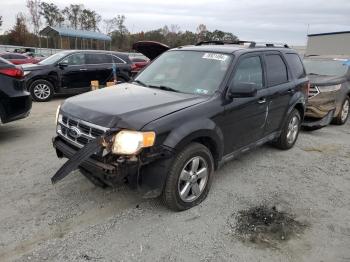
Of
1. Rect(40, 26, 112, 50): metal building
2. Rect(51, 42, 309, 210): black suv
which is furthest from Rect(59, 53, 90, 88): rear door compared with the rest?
Rect(40, 26, 112, 50): metal building

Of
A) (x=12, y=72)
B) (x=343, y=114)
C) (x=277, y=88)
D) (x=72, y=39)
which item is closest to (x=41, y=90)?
(x=12, y=72)

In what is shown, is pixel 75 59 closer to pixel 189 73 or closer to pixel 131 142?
pixel 189 73

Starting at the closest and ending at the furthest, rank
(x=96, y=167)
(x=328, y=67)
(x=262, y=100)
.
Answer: (x=96, y=167)
(x=262, y=100)
(x=328, y=67)

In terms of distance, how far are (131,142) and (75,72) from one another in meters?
8.51

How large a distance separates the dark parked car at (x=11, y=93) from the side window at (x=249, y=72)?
3.93 m

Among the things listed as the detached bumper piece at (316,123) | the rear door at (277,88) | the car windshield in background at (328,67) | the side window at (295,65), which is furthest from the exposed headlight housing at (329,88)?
the rear door at (277,88)

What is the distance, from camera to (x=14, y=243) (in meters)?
3.23

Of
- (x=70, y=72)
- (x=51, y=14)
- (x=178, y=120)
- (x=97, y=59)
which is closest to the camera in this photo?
(x=178, y=120)

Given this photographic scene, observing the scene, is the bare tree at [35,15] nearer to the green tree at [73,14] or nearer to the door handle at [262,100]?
the green tree at [73,14]

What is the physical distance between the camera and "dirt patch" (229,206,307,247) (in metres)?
3.44

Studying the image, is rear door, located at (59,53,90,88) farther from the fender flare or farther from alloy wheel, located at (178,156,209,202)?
the fender flare

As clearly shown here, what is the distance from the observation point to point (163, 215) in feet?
12.5

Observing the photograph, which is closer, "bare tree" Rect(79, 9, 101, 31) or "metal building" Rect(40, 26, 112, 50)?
"metal building" Rect(40, 26, 112, 50)

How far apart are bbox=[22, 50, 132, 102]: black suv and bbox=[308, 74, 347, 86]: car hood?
6.55 metres
